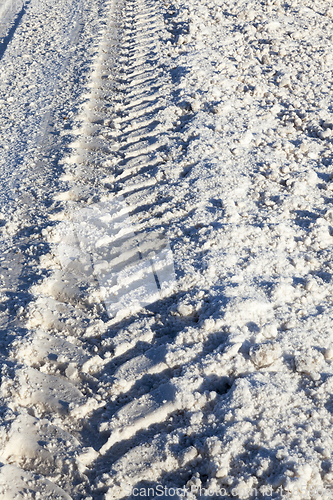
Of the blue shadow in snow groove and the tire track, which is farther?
the blue shadow in snow groove

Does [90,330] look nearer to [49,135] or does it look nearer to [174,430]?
[174,430]

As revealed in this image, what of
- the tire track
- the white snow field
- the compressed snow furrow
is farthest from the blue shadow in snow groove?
the tire track

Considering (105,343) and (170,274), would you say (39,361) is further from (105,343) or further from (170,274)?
(170,274)

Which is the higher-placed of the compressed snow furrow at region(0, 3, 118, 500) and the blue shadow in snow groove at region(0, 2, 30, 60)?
the blue shadow in snow groove at region(0, 2, 30, 60)

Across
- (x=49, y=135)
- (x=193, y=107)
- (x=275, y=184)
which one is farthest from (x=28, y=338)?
(x=193, y=107)

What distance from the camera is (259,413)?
6.44 ft

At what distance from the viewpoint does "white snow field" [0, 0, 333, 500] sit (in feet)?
6.10

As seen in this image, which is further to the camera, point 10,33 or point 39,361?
point 10,33

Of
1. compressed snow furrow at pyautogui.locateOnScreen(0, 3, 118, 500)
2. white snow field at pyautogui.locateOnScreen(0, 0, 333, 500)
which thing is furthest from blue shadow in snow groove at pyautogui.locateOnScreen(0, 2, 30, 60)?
compressed snow furrow at pyautogui.locateOnScreen(0, 3, 118, 500)

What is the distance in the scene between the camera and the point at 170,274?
2748mm

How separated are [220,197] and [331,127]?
4.85 feet

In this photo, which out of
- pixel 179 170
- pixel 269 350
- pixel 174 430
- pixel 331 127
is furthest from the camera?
pixel 331 127

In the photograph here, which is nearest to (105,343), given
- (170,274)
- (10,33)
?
(170,274)

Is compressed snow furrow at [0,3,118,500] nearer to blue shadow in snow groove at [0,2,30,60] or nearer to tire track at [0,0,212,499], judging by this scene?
tire track at [0,0,212,499]
